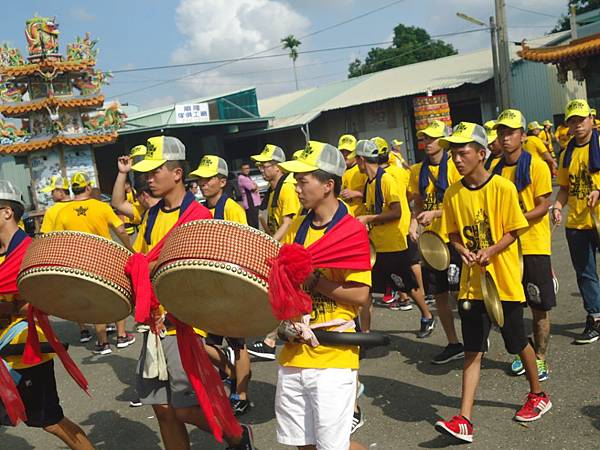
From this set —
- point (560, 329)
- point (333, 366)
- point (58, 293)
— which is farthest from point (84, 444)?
point (560, 329)

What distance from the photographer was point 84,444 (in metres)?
4.13

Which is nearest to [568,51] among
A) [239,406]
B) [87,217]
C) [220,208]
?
[87,217]

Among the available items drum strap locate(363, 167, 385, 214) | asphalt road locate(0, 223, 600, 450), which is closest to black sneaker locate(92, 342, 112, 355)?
asphalt road locate(0, 223, 600, 450)

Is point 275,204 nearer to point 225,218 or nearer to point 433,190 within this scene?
point 225,218

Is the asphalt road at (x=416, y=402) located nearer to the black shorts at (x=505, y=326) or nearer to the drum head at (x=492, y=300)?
the black shorts at (x=505, y=326)

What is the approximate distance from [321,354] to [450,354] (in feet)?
10.00

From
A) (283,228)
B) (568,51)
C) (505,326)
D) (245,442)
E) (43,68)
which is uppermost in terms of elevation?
(43,68)

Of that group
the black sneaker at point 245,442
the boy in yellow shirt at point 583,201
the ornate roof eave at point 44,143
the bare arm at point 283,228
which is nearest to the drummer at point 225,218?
the bare arm at point 283,228

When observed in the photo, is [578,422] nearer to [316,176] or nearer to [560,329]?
[560,329]

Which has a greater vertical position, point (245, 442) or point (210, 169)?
point (210, 169)

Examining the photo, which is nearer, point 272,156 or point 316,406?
point 316,406

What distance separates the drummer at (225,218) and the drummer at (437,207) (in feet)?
5.69

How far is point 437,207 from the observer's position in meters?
6.29

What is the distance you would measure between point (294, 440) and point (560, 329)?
4017 millimetres
